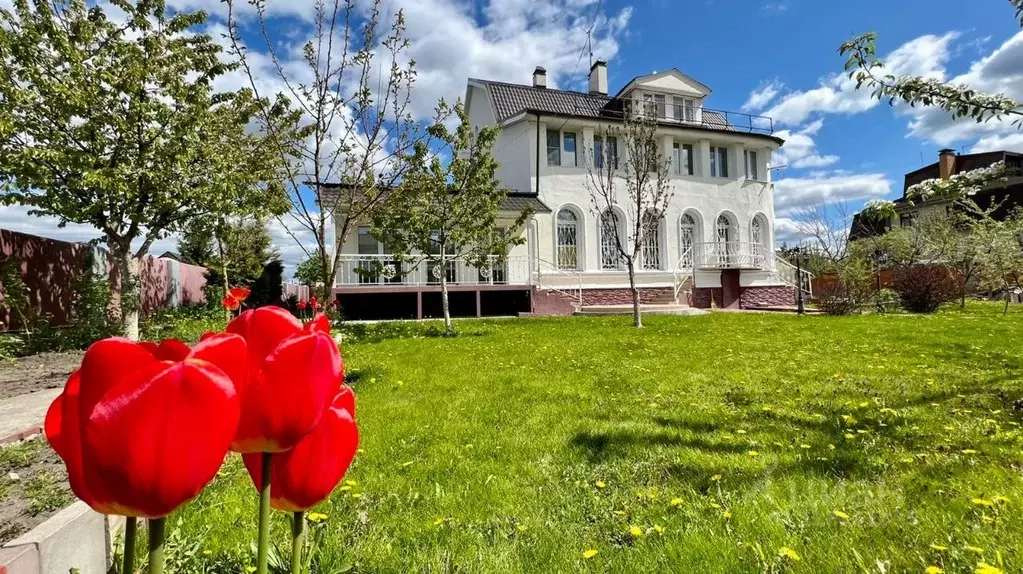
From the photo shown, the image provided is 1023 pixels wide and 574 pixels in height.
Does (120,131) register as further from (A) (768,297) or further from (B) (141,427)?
(A) (768,297)

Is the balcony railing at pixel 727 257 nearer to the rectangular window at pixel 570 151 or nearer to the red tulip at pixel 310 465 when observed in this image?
the rectangular window at pixel 570 151

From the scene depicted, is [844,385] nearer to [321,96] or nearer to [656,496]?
[656,496]

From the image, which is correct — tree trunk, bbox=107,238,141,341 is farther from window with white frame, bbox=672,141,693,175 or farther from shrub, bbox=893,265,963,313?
shrub, bbox=893,265,963,313

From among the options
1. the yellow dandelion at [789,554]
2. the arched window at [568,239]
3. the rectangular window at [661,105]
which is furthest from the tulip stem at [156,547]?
the rectangular window at [661,105]

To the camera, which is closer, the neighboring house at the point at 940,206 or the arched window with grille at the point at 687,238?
the arched window with grille at the point at 687,238

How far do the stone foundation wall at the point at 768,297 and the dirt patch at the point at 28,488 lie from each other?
21.2 m

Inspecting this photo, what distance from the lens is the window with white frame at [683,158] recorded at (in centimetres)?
2066

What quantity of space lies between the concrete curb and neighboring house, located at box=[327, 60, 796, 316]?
13.7m

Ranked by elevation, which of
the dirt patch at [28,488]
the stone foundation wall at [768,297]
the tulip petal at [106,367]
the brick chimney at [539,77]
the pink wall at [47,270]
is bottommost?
the dirt patch at [28,488]

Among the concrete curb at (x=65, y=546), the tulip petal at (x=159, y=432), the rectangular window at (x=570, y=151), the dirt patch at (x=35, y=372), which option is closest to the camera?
the tulip petal at (x=159, y=432)

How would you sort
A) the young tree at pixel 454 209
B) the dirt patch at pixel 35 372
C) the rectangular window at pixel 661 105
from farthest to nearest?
the rectangular window at pixel 661 105
the young tree at pixel 454 209
the dirt patch at pixel 35 372

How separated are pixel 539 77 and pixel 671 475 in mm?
22377

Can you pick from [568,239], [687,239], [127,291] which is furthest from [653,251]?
[127,291]

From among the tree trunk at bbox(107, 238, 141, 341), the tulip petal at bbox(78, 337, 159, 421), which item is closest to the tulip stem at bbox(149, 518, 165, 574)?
the tulip petal at bbox(78, 337, 159, 421)
